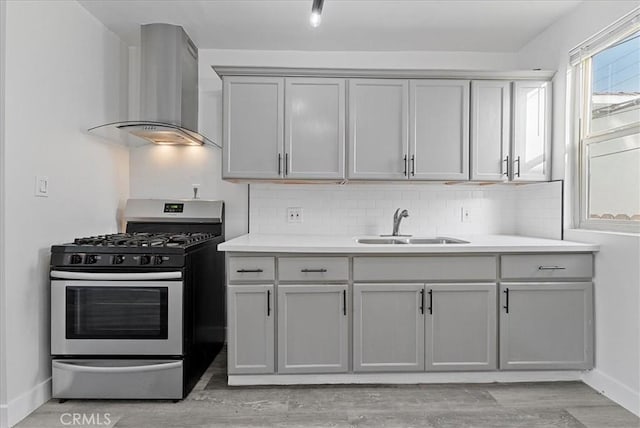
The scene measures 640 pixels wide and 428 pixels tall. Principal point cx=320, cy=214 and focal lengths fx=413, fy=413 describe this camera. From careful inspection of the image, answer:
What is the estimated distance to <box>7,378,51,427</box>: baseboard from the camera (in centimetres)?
211

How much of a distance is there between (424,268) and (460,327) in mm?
427

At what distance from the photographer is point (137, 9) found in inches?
108

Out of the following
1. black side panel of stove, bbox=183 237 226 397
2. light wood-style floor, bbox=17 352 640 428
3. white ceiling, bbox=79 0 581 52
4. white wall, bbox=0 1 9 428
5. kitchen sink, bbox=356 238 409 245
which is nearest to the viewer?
white wall, bbox=0 1 9 428

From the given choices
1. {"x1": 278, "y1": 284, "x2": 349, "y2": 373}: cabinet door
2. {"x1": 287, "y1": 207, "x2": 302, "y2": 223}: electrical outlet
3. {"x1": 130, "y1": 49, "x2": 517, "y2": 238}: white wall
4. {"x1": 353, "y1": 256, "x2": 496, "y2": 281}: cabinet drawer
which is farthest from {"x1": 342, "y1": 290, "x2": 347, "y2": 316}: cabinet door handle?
{"x1": 130, "y1": 49, "x2": 517, "y2": 238}: white wall

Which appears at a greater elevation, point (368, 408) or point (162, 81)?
point (162, 81)

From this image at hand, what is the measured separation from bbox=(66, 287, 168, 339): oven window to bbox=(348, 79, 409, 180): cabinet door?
1522 millimetres

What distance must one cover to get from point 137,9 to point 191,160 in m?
1.13

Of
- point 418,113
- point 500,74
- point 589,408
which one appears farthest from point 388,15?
point 589,408

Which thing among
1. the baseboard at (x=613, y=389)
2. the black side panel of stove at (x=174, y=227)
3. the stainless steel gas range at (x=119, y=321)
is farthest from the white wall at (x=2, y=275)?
the baseboard at (x=613, y=389)

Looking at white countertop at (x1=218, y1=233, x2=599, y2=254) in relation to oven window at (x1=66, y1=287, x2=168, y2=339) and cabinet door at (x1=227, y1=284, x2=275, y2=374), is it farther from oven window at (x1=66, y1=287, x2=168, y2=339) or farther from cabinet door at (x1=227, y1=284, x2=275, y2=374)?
oven window at (x1=66, y1=287, x2=168, y2=339)

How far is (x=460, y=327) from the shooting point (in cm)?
254

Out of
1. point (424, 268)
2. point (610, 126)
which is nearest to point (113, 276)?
point (424, 268)

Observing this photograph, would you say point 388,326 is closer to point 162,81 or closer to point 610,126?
point 610,126

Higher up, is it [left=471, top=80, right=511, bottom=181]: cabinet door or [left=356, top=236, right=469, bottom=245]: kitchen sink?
[left=471, top=80, right=511, bottom=181]: cabinet door
